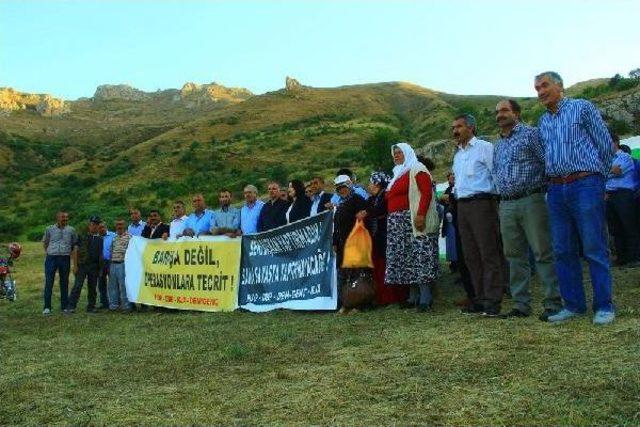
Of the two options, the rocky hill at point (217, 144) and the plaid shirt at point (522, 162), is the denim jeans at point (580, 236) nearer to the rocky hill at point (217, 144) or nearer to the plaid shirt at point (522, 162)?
the plaid shirt at point (522, 162)

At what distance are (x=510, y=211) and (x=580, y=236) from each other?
779 mm

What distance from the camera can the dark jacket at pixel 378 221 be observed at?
8109 millimetres

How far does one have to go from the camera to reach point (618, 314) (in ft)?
17.7

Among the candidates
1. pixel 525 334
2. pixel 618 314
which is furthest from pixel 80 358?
pixel 618 314

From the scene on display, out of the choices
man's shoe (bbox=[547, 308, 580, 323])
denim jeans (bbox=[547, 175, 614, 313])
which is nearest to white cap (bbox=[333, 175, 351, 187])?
denim jeans (bbox=[547, 175, 614, 313])

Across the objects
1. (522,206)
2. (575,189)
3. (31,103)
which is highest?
(31,103)

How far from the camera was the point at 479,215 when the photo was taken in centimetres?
643

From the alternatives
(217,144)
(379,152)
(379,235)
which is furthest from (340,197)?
(217,144)

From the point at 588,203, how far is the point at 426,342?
1746 mm

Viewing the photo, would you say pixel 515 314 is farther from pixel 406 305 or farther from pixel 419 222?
pixel 406 305

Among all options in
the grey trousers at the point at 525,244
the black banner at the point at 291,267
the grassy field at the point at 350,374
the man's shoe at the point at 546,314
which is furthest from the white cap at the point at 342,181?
the man's shoe at the point at 546,314

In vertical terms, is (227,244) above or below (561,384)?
above

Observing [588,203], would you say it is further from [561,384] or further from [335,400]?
[335,400]

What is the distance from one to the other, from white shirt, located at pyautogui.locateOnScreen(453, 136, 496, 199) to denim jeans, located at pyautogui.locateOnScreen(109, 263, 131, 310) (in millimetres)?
7623
